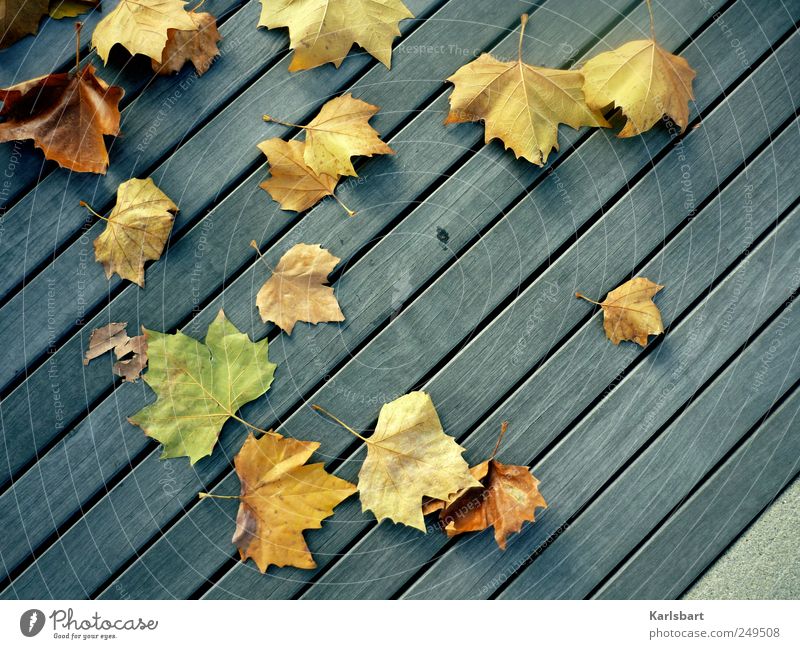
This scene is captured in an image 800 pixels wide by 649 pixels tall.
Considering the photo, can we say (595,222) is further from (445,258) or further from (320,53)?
(320,53)

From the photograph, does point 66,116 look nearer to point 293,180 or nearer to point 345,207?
point 293,180

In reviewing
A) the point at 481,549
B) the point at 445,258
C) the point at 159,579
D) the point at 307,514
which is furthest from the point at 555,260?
the point at 159,579

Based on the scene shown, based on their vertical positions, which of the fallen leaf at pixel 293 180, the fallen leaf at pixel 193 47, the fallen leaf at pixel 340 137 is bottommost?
the fallen leaf at pixel 293 180

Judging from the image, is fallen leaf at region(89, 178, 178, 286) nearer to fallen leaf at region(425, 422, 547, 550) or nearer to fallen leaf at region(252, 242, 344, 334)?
fallen leaf at region(252, 242, 344, 334)

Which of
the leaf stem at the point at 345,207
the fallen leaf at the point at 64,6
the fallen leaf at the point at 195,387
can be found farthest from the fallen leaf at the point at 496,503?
the fallen leaf at the point at 64,6

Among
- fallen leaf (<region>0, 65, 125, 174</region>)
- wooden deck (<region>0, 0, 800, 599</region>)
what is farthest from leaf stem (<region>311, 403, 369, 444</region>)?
fallen leaf (<region>0, 65, 125, 174</region>)

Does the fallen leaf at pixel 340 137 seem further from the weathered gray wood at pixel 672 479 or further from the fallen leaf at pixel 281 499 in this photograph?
the weathered gray wood at pixel 672 479
